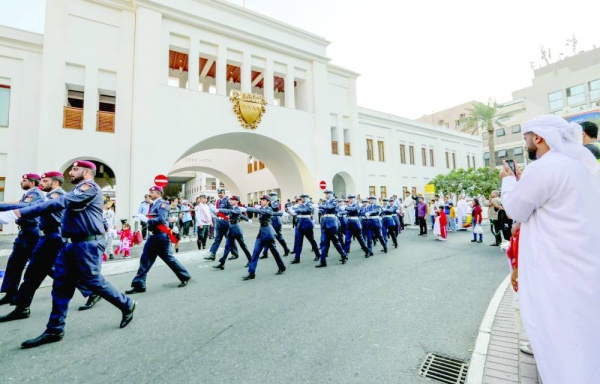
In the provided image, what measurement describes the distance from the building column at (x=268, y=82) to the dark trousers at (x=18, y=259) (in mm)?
16611

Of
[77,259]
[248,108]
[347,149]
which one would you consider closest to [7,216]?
[77,259]

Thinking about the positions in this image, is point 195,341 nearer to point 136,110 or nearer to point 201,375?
point 201,375

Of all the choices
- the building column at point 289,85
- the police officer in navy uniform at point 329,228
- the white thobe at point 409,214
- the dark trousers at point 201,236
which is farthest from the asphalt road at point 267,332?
the building column at point 289,85

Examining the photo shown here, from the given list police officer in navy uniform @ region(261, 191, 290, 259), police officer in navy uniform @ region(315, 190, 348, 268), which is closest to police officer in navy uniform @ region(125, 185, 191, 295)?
police officer in navy uniform @ region(261, 191, 290, 259)

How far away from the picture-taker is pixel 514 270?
289 cm

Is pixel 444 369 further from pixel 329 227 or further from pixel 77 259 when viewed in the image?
pixel 329 227

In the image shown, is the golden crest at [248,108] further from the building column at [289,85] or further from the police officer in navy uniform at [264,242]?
the police officer in navy uniform at [264,242]

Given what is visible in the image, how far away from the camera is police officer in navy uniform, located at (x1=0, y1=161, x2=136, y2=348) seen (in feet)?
12.1

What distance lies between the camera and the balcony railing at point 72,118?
14.2 m

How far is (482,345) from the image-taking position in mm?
3160

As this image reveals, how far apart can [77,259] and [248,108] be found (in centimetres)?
1608

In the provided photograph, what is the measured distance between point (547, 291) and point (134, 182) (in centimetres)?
1653

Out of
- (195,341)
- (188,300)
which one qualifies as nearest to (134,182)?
(188,300)

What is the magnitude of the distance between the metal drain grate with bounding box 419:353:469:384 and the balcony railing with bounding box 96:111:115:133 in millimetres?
17262
